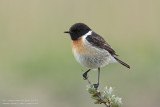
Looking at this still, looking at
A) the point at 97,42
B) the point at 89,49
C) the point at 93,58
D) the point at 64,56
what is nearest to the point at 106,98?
the point at 93,58

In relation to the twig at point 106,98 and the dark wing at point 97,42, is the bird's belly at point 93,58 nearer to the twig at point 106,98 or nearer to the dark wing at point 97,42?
the dark wing at point 97,42

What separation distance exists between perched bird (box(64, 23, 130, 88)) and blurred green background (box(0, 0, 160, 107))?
8.60 feet

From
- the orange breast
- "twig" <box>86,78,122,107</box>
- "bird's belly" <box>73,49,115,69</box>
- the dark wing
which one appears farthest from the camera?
the dark wing

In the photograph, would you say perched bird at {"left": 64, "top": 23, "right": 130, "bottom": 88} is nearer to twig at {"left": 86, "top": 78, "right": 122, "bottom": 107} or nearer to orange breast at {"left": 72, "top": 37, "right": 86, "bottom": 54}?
orange breast at {"left": 72, "top": 37, "right": 86, "bottom": 54}

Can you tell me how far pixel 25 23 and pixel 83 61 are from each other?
30.3ft

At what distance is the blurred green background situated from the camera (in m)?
9.41

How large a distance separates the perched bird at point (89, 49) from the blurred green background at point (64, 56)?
2.62 metres

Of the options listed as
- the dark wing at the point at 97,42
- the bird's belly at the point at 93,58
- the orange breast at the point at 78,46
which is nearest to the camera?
the bird's belly at the point at 93,58

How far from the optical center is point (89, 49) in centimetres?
622

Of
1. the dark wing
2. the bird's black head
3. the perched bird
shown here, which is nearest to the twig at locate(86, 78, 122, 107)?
the perched bird

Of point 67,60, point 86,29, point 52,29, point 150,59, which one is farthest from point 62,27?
point 86,29

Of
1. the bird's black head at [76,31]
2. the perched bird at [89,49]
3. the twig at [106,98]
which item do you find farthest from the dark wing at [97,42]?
the twig at [106,98]

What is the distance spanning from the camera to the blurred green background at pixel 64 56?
941 centimetres

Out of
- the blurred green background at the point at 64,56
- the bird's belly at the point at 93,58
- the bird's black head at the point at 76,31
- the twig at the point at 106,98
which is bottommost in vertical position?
the blurred green background at the point at 64,56
